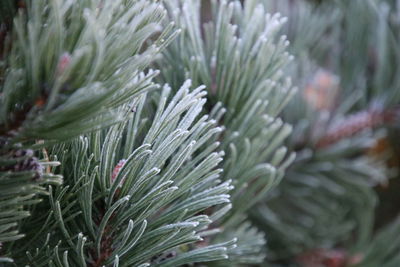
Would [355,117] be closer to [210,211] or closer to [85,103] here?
[210,211]

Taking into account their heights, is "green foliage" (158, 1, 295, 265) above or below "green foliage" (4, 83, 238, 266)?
above

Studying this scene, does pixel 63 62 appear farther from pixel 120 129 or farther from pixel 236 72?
pixel 236 72

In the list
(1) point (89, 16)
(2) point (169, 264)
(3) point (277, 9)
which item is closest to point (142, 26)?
(1) point (89, 16)

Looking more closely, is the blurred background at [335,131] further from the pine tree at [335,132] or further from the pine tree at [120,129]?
the pine tree at [120,129]

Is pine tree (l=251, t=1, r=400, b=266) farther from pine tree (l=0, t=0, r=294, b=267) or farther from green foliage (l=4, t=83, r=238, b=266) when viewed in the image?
green foliage (l=4, t=83, r=238, b=266)

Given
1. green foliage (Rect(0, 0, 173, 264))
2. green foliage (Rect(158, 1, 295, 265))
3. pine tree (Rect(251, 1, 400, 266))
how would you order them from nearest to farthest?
green foliage (Rect(0, 0, 173, 264)) → green foliage (Rect(158, 1, 295, 265)) → pine tree (Rect(251, 1, 400, 266))

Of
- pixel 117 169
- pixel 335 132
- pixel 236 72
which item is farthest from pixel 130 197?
pixel 335 132

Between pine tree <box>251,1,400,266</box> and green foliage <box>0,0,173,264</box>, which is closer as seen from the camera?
green foliage <box>0,0,173,264</box>

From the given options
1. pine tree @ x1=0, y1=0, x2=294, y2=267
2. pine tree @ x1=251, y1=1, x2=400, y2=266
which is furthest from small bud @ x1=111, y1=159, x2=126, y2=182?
pine tree @ x1=251, y1=1, x2=400, y2=266
